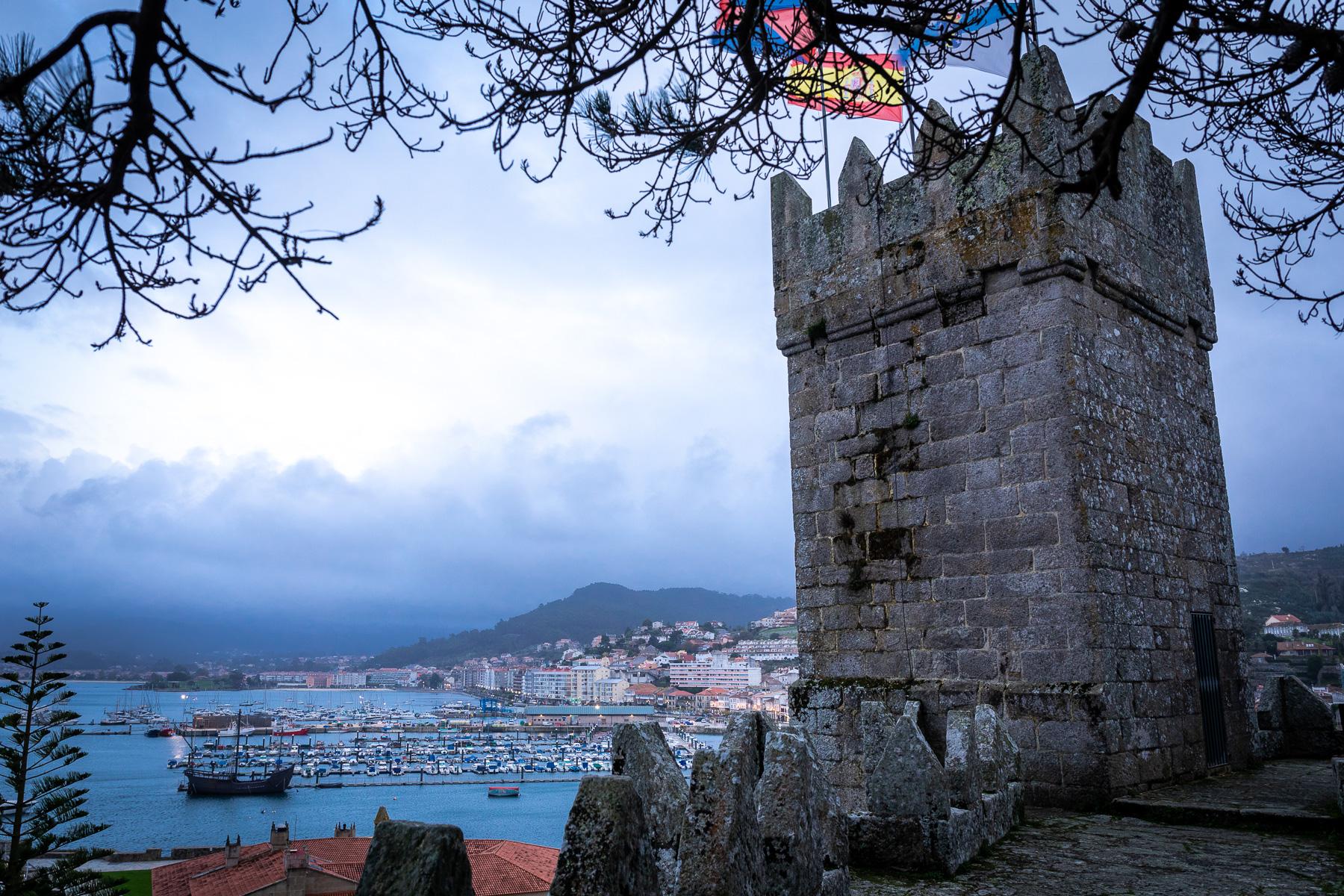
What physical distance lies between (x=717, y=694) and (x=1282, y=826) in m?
94.0

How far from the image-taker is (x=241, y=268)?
9.32 feet

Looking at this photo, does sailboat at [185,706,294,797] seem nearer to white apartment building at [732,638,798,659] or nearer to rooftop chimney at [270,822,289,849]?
white apartment building at [732,638,798,659]

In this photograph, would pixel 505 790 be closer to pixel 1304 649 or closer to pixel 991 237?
pixel 1304 649

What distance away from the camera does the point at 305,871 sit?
30078 millimetres

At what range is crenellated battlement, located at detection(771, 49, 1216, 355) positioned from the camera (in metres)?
6.50

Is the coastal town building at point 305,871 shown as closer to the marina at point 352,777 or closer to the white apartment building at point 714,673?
the marina at point 352,777

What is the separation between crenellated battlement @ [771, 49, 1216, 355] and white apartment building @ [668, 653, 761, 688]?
96.2 metres

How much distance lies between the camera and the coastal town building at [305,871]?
29.5 meters

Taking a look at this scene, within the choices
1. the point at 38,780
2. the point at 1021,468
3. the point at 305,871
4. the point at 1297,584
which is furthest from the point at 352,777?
the point at 1021,468

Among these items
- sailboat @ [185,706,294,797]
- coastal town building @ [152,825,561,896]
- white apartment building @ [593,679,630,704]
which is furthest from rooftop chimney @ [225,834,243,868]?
white apartment building @ [593,679,630,704]

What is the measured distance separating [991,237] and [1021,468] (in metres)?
1.72

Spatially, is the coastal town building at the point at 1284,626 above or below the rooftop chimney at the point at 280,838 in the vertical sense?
above

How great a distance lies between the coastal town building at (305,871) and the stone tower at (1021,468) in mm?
22704

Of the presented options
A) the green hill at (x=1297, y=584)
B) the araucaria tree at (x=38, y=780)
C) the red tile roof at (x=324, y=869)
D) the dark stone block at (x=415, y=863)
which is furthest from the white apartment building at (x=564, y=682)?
the dark stone block at (x=415, y=863)
